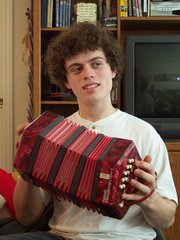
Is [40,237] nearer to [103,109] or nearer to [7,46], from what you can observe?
[103,109]

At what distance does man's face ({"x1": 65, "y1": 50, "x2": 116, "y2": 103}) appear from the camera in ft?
Answer: 4.21

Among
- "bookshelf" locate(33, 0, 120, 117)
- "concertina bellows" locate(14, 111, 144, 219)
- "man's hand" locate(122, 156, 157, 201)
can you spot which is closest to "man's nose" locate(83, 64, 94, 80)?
"concertina bellows" locate(14, 111, 144, 219)

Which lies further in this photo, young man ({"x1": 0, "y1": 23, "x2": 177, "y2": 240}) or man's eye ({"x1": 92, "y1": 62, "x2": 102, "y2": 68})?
man's eye ({"x1": 92, "y1": 62, "x2": 102, "y2": 68})

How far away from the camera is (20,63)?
2.93 metres

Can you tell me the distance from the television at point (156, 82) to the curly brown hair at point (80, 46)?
974mm

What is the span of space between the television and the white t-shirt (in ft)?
3.91

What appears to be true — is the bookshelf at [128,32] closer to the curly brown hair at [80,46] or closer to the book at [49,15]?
the book at [49,15]

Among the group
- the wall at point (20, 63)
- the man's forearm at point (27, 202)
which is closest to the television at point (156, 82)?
the wall at point (20, 63)

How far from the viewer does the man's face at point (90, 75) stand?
4.21ft

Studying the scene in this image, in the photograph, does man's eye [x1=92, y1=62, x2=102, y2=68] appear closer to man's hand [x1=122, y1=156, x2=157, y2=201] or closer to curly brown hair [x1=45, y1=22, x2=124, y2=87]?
curly brown hair [x1=45, y1=22, x2=124, y2=87]

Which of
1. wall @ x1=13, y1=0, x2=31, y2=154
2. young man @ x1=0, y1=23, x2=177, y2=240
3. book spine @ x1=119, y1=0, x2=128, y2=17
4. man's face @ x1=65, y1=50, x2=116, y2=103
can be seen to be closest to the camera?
young man @ x1=0, y1=23, x2=177, y2=240

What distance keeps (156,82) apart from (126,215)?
4.71 ft

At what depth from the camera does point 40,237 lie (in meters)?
1.21

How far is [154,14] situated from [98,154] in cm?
175
